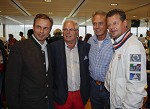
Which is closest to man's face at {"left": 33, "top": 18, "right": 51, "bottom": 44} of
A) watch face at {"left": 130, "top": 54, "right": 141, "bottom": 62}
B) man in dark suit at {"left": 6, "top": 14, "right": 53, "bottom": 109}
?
man in dark suit at {"left": 6, "top": 14, "right": 53, "bottom": 109}

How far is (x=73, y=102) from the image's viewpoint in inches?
97.4

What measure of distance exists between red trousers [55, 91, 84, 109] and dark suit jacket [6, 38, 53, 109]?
429 millimetres

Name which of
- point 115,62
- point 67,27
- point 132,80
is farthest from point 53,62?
point 132,80

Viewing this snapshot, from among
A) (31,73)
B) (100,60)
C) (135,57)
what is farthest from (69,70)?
(135,57)

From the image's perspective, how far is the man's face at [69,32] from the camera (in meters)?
2.40

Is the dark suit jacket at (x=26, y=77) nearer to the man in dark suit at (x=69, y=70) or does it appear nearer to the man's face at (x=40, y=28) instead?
the man's face at (x=40, y=28)

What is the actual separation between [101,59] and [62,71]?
0.49 meters

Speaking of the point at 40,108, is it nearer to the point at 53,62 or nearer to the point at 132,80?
the point at 53,62

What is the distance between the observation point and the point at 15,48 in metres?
1.88

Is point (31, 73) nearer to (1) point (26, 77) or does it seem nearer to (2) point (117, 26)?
(1) point (26, 77)

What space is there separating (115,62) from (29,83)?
0.81 metres

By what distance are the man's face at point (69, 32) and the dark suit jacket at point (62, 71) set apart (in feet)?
0.30

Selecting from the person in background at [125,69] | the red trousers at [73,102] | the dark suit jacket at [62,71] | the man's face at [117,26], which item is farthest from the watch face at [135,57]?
the red trousers at [73,102]

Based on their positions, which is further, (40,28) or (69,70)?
(69,70)
